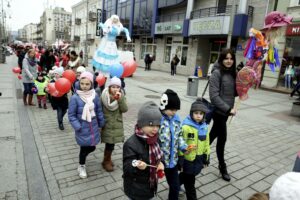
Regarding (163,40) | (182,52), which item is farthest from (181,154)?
(163,40)

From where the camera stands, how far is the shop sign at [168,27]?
21.3 m

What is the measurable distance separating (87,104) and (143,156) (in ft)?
4.99

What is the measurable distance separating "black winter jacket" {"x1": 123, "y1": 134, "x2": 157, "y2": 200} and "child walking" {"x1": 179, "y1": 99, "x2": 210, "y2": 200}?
0.66 metres

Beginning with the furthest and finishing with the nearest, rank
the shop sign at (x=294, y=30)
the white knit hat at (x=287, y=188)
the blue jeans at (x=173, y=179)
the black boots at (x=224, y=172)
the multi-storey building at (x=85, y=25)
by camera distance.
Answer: the multi-storey building at (x=85, y=25), the shop sign at (x=294, y=30), the black boots at (x=224, y=172), the blue jeans at (x=173, y=179), the white knit hat at (x=287, y=188)

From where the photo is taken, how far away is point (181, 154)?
2.70 meters

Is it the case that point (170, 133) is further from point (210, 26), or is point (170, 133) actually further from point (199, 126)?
point (210, 26)

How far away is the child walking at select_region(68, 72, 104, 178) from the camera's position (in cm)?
333

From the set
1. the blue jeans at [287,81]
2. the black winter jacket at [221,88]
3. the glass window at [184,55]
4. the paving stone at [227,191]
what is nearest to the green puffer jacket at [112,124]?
the black winter jacket at [221,88]

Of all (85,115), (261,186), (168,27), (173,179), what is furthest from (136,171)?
(168,27)

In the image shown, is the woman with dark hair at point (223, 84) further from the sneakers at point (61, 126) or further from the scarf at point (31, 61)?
the scarf at point (31, 61)

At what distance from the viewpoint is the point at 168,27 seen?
74.5 ft

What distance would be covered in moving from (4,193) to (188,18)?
19884 mm

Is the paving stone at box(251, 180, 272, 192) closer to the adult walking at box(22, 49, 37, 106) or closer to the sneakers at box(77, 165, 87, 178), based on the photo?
the sneakers at box(77, 165, 87, 178)

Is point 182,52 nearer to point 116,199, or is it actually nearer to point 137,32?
point 137,32
